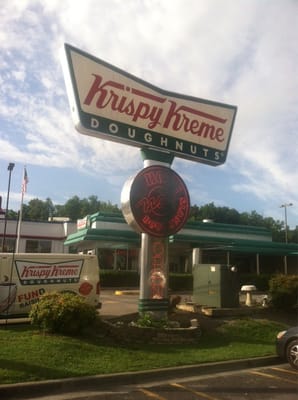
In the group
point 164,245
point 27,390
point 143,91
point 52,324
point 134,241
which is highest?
point 143,91

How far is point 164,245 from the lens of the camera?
13844mm

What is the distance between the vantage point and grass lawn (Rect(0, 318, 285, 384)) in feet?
27.3

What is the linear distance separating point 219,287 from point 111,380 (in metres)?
7.88

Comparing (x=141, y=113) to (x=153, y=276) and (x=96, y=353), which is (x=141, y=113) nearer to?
(x=153, y=276)

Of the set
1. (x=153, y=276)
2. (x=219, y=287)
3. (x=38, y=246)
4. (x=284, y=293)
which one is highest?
(x=38, y=246)

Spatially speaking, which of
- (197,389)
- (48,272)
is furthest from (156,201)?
(197,389)

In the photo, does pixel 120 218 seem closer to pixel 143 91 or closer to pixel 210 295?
pixel 210 295

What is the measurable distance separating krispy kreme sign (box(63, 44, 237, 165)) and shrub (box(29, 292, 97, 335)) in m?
4.57

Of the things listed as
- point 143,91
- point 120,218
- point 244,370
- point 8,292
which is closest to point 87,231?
point 120,218

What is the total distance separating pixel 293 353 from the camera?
9.94 m

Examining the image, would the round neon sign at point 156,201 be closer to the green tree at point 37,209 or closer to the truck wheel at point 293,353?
the truck wheel at point 293,353

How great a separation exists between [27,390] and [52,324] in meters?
3.52

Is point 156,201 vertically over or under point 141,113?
under

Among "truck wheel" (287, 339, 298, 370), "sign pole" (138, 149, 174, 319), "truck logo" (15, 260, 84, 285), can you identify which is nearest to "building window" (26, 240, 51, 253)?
"truck logo" (15, 260, 84, 285)
